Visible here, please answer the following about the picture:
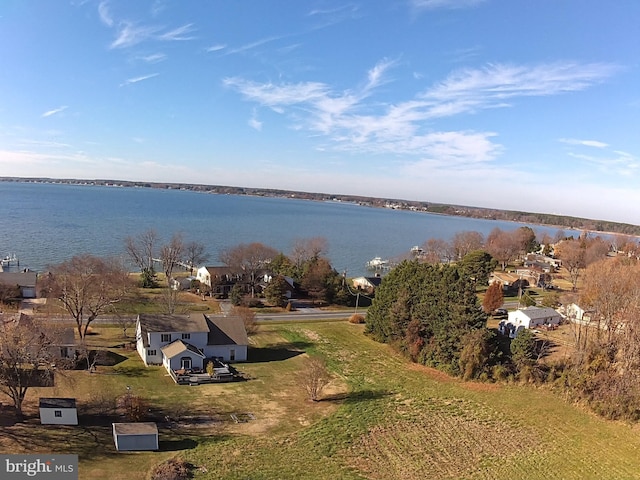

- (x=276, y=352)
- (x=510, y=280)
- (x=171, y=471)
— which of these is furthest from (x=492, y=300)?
(x=171, y=471)

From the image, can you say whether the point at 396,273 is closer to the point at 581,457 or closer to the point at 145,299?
the point at 581,457

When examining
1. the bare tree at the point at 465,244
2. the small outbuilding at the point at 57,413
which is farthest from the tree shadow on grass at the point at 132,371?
the bare tree at the point at 465,244

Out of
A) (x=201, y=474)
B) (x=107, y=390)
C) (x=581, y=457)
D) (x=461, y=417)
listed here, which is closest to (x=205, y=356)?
(x=107, y=390)

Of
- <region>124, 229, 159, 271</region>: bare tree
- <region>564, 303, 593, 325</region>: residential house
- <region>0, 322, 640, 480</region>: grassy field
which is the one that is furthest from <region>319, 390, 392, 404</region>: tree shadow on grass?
<region>124, 229, 159, 271</region>: bare tree

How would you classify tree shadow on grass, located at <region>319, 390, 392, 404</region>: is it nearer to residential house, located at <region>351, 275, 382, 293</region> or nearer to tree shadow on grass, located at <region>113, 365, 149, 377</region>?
tree shadow on grass, located at <region>113, 365, 149, 377</region>

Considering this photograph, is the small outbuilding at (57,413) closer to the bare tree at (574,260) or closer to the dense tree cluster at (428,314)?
the dense tree cluster at (428,314)

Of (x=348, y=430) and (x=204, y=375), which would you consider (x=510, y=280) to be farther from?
(x=204, y=375)

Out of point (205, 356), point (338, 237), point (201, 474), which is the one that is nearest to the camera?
point (201, 474)
